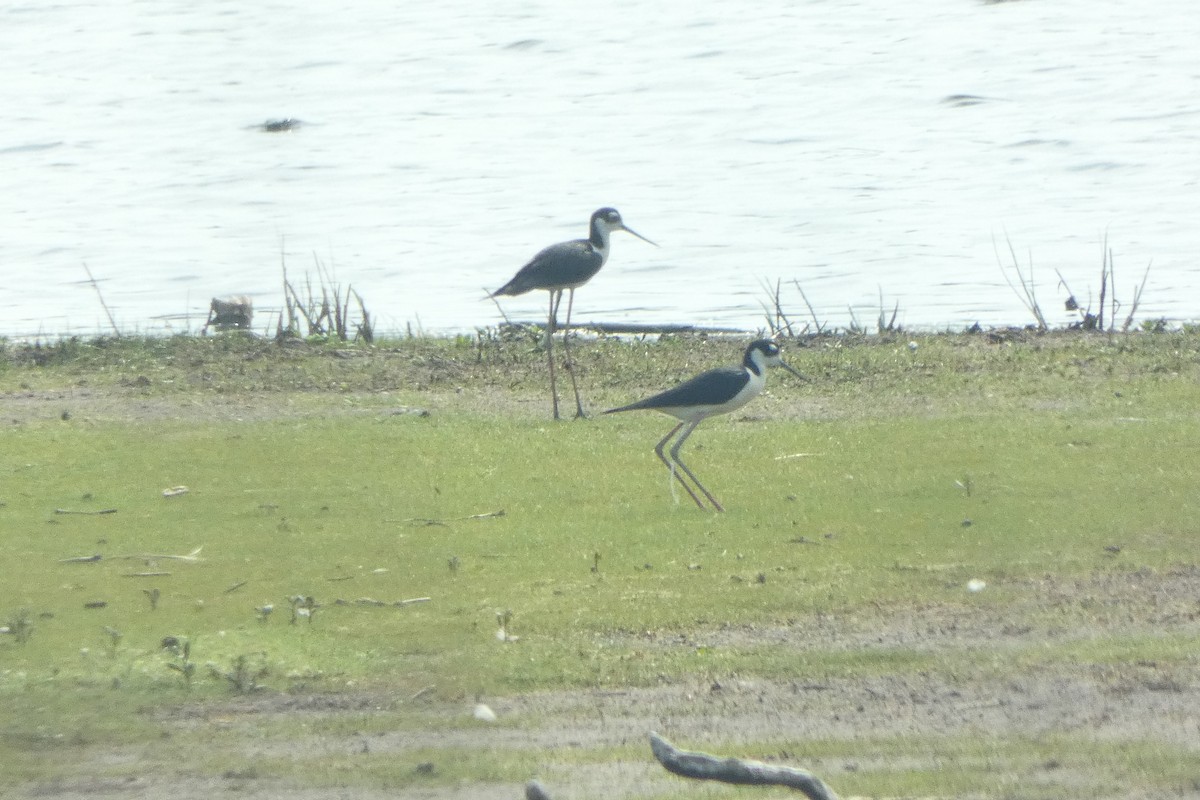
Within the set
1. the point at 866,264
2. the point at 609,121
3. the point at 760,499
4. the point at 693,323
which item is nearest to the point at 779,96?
the point at 609,121

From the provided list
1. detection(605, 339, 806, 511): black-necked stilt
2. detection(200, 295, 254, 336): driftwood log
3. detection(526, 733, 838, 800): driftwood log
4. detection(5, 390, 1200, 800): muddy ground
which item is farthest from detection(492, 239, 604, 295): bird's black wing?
detection(526, 733, 838, 800): driftwood log

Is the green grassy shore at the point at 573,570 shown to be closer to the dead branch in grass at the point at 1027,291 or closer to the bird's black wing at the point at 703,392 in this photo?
the bird's black wing at the point at 703,392

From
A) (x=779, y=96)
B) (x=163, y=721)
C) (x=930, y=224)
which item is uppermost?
(x=779, y=96)

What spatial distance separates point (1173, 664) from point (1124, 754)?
106cm

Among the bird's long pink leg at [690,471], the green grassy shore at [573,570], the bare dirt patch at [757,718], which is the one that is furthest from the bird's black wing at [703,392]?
the bare dirt patch at [757,718]

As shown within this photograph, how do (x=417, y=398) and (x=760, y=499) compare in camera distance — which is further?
(x=417, y=398)

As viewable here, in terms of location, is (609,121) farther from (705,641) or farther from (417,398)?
(705,641)

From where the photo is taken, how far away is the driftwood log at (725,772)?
4863 mm

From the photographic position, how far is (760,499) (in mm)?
10289

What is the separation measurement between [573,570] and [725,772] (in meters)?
4.05

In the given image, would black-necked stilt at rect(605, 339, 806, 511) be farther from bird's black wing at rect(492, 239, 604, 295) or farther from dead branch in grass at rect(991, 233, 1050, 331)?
dead branch in grass at rect(991, 233, 1050, 331)

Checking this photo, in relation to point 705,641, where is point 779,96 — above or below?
above

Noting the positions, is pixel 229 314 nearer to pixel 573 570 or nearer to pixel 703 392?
pixel 703 392

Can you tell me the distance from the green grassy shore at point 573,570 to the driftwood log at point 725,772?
36.7 inches
